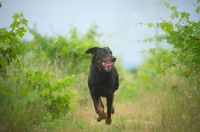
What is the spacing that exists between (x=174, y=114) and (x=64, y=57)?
7354 mm

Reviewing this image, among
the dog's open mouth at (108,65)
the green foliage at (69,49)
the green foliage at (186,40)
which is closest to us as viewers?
the green foliage at (186,40)

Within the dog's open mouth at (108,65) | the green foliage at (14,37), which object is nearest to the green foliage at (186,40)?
the dog's open mouth at (108,65)

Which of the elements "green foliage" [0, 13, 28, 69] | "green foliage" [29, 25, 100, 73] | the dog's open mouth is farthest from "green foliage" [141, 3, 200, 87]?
"green foliage" [29, 25, 100, 73]

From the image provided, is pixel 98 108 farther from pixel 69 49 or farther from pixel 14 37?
pixel 69 49

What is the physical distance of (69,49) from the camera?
39.7 feet

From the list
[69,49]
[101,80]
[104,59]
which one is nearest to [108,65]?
[104,59]

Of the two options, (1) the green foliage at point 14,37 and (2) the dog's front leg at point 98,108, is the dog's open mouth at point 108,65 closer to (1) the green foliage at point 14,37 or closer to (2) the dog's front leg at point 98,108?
(2) the dog's front leg at point 98,108

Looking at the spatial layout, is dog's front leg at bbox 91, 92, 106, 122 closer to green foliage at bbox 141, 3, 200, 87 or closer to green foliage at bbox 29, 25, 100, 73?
green foliage at bbox 141, 3, 200, 87

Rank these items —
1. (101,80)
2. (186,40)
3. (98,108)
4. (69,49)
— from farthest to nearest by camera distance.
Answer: (69,49) → (101,80) → (98,108) → (186,40)

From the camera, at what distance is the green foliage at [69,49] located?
11930mm

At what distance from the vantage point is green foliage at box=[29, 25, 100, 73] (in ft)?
39.1

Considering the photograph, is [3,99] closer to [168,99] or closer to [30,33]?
[168,99]

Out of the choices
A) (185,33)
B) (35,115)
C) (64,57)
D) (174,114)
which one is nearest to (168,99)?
(174,114)

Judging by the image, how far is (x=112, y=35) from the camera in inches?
522
